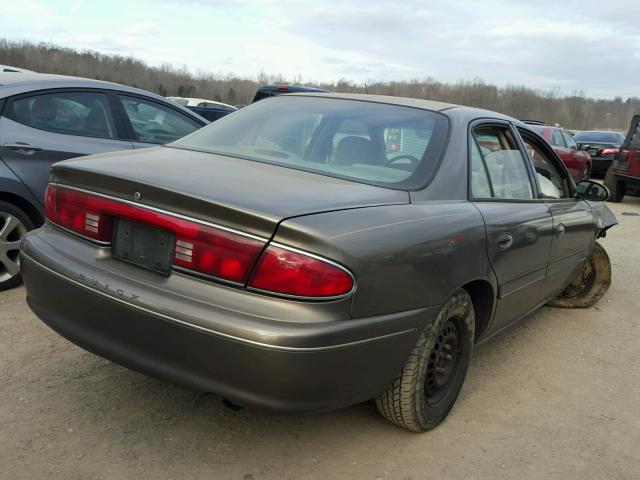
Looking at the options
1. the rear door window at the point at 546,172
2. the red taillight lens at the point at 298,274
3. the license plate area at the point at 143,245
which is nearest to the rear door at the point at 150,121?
the license plate area at the point at 143,245

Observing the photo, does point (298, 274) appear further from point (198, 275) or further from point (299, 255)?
point (198, 275)

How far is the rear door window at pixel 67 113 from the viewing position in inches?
167

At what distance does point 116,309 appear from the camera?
221cm

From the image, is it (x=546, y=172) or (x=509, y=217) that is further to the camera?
(x=546, y=172)

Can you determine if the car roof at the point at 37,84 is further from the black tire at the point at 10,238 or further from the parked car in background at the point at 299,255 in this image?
the parked car in background at the point at 299,255

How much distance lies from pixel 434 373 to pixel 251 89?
9855cm

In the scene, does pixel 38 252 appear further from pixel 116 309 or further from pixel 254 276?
pixel 254 276

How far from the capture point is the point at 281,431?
2.72 metres

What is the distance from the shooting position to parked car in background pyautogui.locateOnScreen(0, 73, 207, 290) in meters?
4.11

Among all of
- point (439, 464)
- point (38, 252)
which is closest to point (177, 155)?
point (38, 252)

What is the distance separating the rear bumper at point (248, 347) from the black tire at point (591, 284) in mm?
3203

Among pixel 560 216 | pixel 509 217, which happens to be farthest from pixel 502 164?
pixel 560 216

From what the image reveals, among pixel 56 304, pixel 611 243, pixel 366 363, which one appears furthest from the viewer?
pixel 611 243

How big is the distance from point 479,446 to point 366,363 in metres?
0.94
